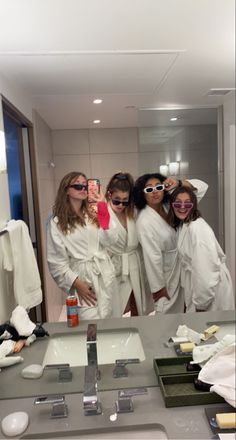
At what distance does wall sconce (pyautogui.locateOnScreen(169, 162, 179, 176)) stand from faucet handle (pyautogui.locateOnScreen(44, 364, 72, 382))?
87 cm

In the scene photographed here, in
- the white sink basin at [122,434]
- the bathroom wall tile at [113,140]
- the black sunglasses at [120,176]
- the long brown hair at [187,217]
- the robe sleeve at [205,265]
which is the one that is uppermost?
the bathroom wall tile at [113,140]

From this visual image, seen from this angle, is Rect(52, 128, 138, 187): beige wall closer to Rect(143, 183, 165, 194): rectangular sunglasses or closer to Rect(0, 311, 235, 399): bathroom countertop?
Rect(143, 183, 165, 194): rectangular sunglasses

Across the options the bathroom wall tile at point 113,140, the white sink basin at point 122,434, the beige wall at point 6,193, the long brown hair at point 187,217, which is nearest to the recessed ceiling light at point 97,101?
the bathroom wall tile at point 113,140

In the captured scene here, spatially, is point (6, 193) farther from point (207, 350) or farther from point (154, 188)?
point (207, 350)

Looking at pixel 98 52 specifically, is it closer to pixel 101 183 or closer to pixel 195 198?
pixel 101 183

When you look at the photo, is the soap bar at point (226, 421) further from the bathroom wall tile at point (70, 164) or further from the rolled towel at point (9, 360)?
the bathroom wall tile at point (70, 164)

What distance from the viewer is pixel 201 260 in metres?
1.25

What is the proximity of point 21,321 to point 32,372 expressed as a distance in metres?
0.20

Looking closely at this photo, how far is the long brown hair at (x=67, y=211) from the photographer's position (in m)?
1.18

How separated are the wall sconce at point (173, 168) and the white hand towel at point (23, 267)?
2.04ft

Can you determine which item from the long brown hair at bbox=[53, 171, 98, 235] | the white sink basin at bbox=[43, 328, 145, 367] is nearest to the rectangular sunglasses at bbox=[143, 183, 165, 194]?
the long brown hair at bbox=[53, 171, 98, 235]

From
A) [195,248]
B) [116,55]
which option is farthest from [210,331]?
[116,55]

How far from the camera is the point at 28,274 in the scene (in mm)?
1236

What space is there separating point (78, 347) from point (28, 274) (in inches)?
15.0
